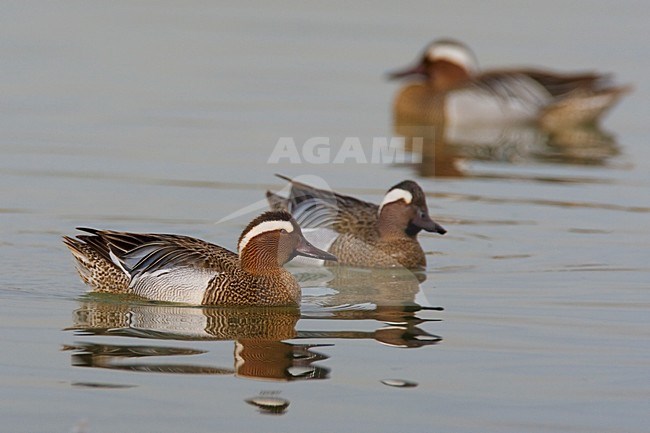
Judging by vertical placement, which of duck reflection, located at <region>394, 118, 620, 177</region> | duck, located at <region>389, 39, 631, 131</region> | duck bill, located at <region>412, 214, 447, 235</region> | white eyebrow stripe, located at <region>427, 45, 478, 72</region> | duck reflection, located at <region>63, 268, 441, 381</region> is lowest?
duck reflection, located at <region>63, 268, 441, 381</region>

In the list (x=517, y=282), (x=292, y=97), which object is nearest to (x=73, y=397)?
(x=517, y=282)

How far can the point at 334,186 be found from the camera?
1504 centimetres

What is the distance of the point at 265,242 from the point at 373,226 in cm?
243

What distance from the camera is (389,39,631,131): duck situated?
66.1 feet

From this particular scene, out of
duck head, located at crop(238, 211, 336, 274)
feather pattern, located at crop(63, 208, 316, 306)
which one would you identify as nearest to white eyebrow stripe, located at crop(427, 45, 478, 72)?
feather pattern, located at crop(63, 208, 316, 306)

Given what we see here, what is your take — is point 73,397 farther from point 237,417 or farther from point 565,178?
point 565,178

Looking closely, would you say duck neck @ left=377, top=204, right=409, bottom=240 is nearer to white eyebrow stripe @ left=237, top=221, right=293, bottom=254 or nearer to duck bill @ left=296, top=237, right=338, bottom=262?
duck bill @ left=296, top=237, right=338, bottom=262

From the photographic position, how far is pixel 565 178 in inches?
618

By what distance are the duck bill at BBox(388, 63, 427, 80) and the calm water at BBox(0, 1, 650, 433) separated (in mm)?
515

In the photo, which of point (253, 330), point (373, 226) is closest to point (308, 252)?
point (253, 330)

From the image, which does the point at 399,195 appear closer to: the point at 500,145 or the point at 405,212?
the point at 405,212

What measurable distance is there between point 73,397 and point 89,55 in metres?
14.0

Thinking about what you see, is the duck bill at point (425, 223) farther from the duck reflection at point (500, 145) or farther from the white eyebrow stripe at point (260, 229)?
the duck reflection at point (500, 145)

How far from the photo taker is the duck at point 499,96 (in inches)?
794
